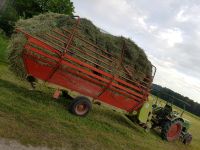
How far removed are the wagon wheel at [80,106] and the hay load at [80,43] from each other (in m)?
1.89

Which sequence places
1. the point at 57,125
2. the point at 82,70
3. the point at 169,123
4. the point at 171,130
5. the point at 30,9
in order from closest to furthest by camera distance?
the point at 57,125 → the point at 82,70 → the point at 169,123 → the point at 171,130 → the point at 30,9

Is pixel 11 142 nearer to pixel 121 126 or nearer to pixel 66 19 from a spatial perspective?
pixel 66 19

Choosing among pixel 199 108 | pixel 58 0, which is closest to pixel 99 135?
pixel 58 0

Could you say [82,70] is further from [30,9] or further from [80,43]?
[30,9]

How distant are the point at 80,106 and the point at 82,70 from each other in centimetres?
128

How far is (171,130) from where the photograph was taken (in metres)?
14.1

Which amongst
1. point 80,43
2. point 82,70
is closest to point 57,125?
point 82,70

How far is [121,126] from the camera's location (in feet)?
43.3

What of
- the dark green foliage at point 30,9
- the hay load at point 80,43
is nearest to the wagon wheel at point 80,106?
the hay load at point 80,43

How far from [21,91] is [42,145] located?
14.5ft

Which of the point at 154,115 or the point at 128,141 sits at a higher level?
the point at 154,115

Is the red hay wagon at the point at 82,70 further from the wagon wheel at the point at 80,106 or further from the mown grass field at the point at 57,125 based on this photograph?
the mown grass field at the point at 57,125

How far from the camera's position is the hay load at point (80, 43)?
36.7ft

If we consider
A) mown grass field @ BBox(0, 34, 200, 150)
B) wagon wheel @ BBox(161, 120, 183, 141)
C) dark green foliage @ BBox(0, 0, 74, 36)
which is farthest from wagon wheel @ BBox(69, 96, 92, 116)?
dark green foliage @ BBox(0, 0, 74, 36)
